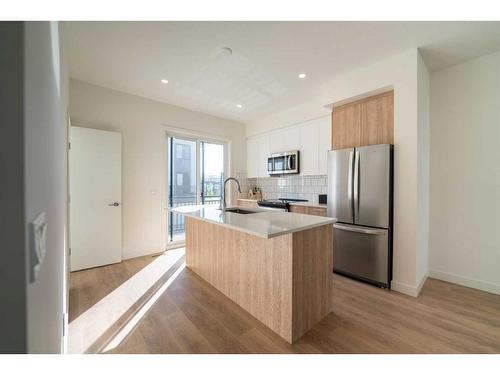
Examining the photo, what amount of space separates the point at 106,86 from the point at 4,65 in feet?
12.0

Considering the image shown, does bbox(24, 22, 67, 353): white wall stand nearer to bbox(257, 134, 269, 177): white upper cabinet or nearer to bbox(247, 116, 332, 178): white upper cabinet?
bbox(247, 116, 332, 178): white upper cabinet

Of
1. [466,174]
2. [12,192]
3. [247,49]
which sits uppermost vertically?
[247,49]

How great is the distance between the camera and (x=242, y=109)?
4137 millimetres

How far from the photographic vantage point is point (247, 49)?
2.26 metres

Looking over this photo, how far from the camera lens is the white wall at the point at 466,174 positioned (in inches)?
92.9

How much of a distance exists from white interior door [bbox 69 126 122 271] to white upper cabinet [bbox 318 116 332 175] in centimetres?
323

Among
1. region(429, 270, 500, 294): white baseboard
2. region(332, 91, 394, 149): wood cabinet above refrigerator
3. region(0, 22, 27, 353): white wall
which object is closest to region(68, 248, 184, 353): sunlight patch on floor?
region(0, 22, 27, 353): white wall

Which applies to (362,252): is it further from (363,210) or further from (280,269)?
(280,269)

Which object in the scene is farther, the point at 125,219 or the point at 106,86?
the point at 125,219

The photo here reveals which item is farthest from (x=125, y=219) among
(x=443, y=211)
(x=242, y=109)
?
(x=443, y=211)

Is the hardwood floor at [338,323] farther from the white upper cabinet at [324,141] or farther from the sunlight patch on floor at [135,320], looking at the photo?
Answer: the white upper cabinet at [324,141]

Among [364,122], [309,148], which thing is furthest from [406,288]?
[309,148]

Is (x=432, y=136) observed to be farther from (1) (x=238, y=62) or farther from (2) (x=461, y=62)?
(1) (x=238, y=62)

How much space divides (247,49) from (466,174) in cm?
299
